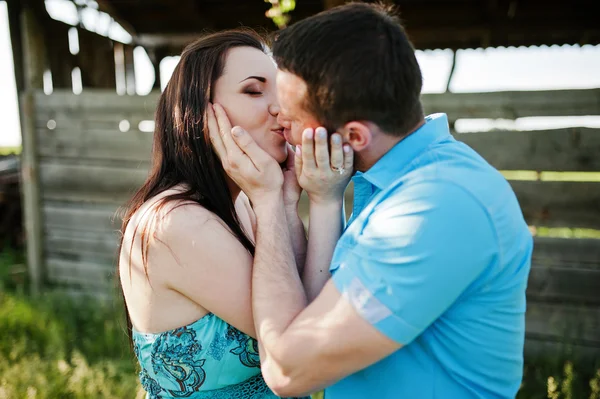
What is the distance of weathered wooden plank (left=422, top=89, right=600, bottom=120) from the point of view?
395 cm

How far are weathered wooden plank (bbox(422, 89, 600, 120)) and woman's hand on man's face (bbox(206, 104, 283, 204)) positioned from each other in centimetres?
282

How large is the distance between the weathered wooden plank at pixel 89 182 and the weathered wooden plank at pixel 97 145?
11 centimetres

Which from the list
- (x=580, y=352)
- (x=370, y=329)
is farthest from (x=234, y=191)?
(x=580, y=352)

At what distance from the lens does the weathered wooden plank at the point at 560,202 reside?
3.97 meters

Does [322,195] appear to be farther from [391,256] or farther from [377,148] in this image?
[391,256]

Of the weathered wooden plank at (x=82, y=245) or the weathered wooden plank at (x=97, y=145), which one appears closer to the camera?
the weathered wooden plank at (x=97, y=145)

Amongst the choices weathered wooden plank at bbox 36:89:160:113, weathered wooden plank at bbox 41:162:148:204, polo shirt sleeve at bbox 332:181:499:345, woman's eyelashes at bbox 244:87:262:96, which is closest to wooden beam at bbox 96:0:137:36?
weathered wooden plank at bbox 36:89:160:113

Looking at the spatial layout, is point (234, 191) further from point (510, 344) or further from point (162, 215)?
point (510, 344)

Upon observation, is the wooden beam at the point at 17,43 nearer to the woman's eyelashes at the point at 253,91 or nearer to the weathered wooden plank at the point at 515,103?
the weathered wooden plank at the point at 515,103

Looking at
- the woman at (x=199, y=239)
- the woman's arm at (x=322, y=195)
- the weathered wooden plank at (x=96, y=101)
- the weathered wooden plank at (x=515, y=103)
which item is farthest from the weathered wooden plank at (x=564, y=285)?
the weathered wooden plank at (x=96, y=101)

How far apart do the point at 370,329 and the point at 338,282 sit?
0.14m

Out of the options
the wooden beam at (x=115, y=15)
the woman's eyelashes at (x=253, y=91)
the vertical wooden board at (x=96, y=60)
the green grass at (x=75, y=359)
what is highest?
the wooden beam at (x=115, y=15)

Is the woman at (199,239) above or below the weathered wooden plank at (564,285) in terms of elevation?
above

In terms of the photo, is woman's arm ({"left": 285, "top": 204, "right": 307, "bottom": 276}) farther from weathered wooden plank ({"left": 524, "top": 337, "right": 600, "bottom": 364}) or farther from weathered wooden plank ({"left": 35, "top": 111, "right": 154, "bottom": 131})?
weathered wooden plank ({"left": 35, "top": 111, "right": 154, "bottom": 131})
